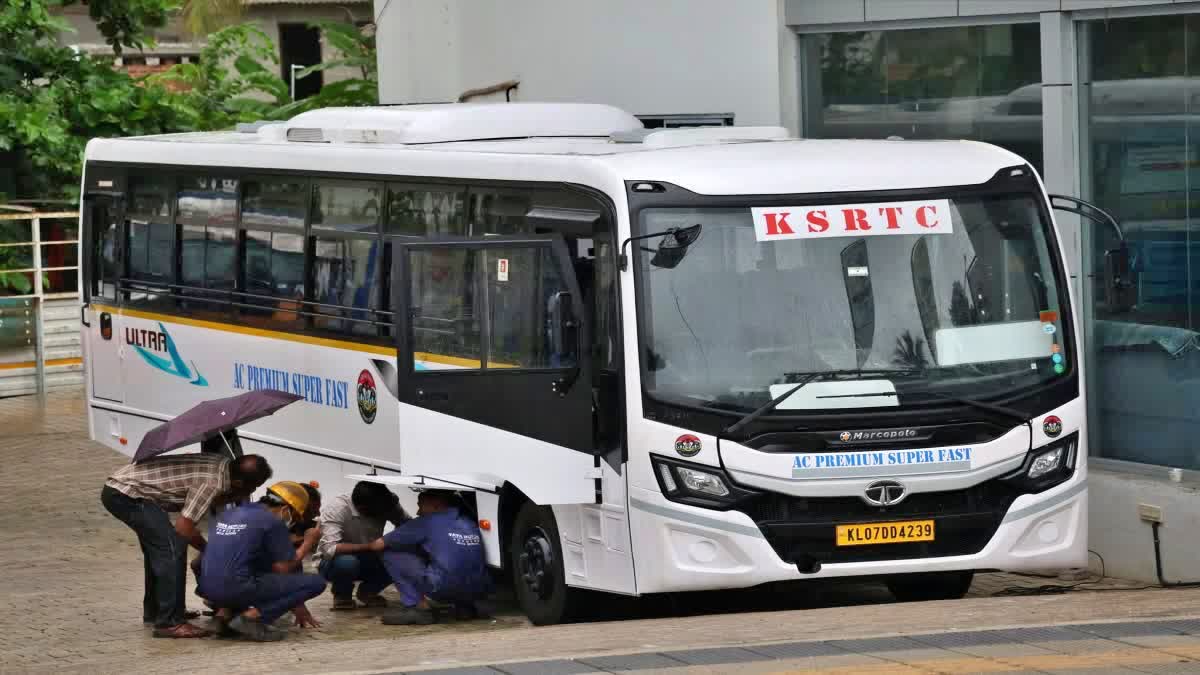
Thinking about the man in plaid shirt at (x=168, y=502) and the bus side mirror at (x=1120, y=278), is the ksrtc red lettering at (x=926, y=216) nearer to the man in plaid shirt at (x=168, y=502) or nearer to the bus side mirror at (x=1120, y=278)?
the bus side mirror at (x=1120, y=278)

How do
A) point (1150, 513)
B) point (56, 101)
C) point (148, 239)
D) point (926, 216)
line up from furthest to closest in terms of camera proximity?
1. point (56, 101)
2. point (148, 239)
3. point (1150, 513)
4. point (926, 216)

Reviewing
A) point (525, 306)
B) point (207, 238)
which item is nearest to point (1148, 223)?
point (525, 306)

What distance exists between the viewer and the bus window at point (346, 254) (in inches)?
529

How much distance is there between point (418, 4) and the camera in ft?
69.1

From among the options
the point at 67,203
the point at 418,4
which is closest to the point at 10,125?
the point at 67,203

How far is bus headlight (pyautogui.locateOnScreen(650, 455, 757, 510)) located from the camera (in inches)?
406

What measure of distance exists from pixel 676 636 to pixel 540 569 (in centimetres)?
226

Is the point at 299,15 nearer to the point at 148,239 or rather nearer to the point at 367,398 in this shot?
the point at 148,239

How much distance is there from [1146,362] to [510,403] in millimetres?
4811

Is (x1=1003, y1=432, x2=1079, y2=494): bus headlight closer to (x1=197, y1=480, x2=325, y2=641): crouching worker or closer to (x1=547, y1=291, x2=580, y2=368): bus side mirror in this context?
(x1=547, y1=291, x2=580, y2=368): bus side mirror

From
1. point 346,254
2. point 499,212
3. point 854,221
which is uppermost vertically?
point 499,212

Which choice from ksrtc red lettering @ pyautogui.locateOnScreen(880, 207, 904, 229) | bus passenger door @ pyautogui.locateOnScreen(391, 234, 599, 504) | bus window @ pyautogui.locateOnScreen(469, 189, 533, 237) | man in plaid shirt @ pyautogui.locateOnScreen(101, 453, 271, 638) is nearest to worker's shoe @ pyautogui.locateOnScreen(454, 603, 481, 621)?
bus passenger door @ pyautogui.locateOnScreen(391, 234, 599, 504)

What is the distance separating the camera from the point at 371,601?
1273 cm

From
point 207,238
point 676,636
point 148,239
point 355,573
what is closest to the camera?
point 676,636
